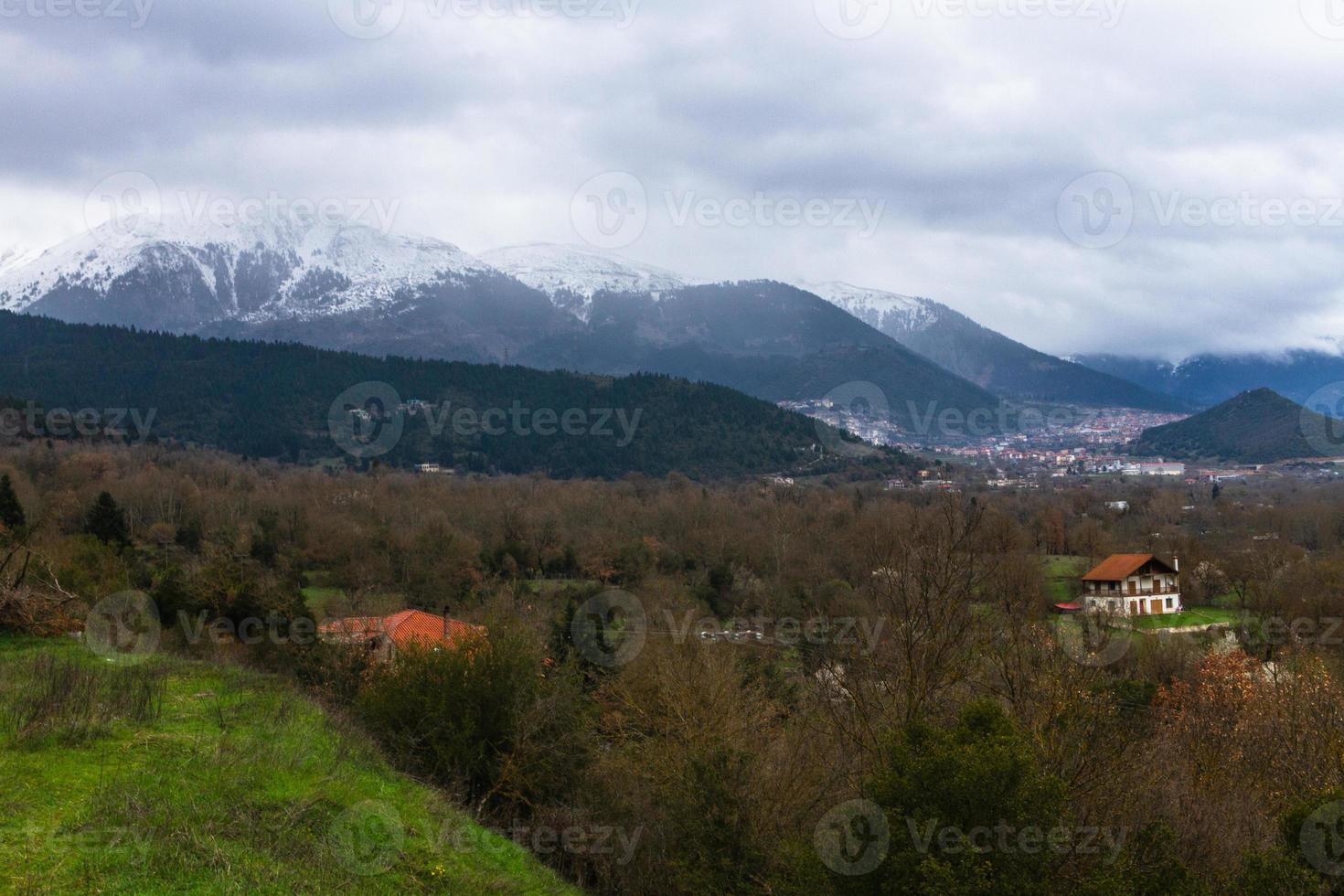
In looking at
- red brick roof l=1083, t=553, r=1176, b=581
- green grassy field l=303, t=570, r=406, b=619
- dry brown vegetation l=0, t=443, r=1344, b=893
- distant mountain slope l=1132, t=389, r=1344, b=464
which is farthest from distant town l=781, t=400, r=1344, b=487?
green grassy field l=303, t=570, r=406, b=619

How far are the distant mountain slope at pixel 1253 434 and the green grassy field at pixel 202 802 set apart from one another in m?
148

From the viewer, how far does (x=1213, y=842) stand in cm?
1290

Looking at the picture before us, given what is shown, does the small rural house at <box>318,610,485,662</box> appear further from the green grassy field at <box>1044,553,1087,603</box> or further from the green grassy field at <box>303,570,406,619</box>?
the green grassy field at <box>1044,553,1087,603</box>

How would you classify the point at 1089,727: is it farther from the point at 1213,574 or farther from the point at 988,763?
the point at 1213,574

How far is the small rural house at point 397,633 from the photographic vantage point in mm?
19141

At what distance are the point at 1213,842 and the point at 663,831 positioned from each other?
773 cm

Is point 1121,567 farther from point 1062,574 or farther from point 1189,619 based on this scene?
point 1062,574

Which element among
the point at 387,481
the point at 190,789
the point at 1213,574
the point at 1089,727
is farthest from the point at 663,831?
the point at 387,481

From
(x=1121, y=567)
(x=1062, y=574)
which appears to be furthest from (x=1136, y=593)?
(x=1062, y=574)

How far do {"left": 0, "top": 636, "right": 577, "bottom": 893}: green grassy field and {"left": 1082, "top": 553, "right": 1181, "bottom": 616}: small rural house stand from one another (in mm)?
37950

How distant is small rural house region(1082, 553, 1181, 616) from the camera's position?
44344 mm

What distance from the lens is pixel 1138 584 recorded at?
45531 millimetres

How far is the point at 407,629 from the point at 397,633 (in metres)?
1.92

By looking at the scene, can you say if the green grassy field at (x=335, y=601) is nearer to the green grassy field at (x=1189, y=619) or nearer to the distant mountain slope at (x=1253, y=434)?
the green grassy field at (x=1189, y=619)
